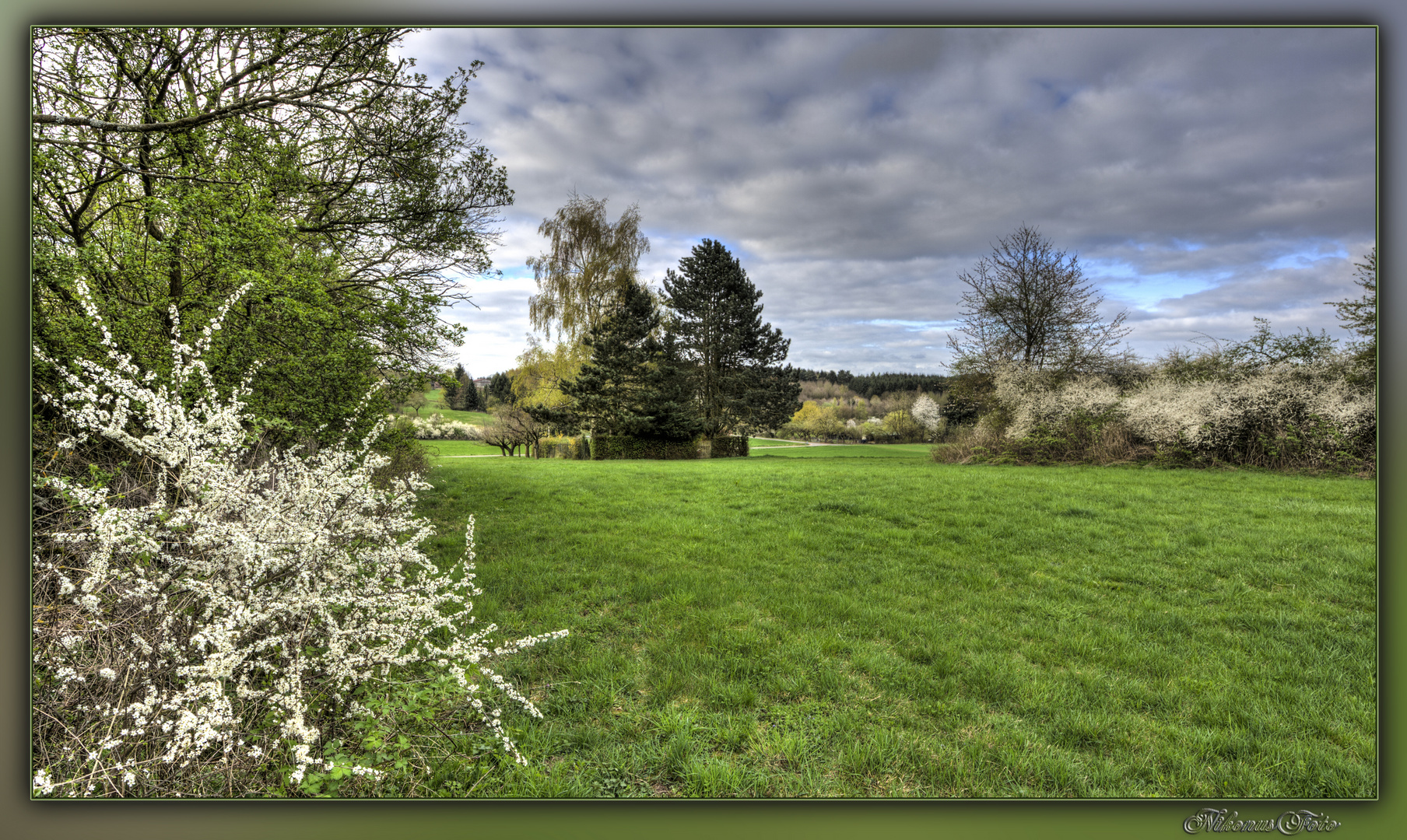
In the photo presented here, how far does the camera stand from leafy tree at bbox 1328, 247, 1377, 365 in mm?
2227

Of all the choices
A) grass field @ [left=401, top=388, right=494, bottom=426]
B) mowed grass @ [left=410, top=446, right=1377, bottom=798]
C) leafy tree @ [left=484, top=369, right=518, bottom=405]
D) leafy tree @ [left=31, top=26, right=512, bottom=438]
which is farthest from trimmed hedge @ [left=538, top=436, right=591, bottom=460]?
leafy tree @ [left=31, top=26, right=512, bottom=438]

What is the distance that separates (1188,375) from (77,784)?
981cm

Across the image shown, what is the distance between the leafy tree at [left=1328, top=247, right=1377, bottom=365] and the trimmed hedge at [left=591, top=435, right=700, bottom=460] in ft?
37.2

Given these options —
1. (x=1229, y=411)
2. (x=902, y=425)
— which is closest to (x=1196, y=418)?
(x=1229, y=411)

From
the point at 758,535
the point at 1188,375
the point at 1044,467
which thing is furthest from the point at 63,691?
the point at 1044,467

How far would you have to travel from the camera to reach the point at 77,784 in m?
1.85

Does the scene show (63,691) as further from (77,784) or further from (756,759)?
(756,759)

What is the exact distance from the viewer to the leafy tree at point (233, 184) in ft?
7.84

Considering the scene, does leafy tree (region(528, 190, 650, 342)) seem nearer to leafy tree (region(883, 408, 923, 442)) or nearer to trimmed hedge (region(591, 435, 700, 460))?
trimmed hedge (region(591, 435, 700, 460))

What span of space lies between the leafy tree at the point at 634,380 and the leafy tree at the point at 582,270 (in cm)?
43

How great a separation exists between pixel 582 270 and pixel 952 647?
1225cm

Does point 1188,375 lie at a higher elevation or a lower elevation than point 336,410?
higher

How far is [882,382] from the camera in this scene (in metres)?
8.04

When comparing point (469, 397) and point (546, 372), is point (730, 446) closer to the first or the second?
point (546, 372)
